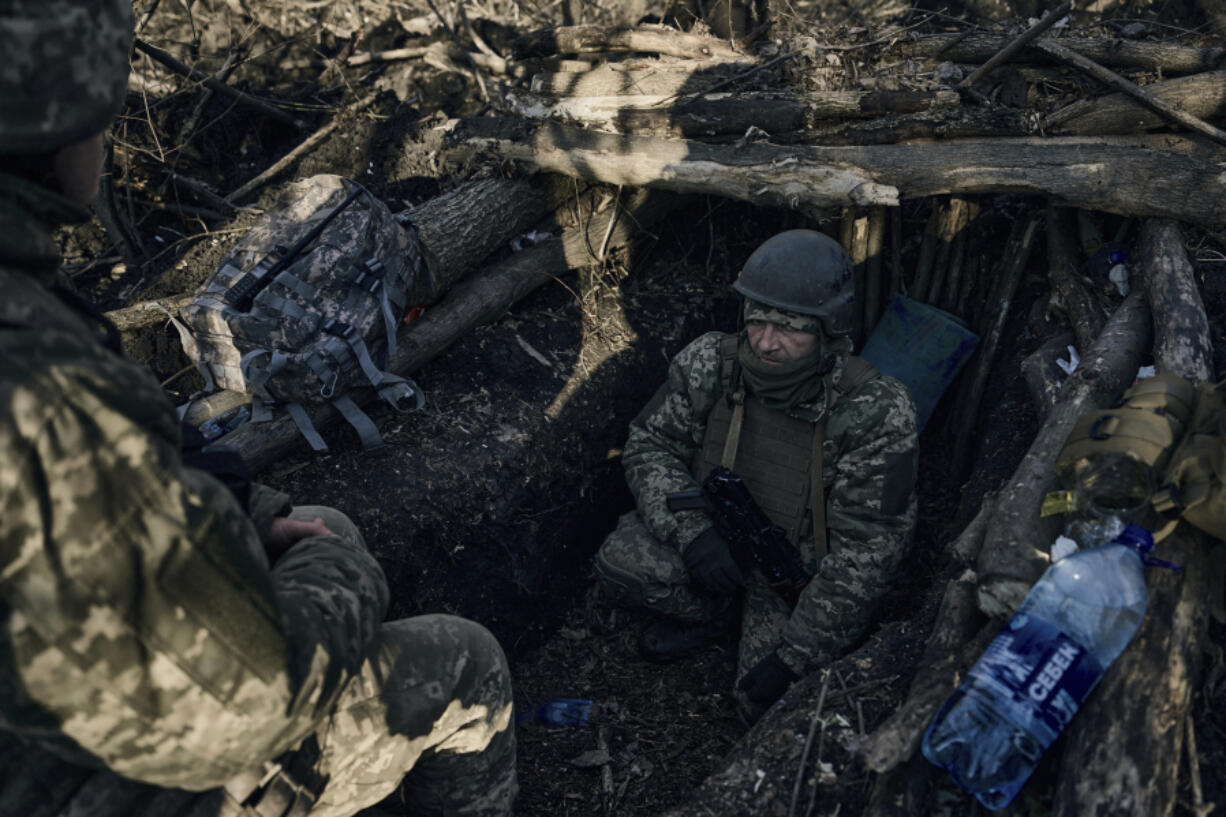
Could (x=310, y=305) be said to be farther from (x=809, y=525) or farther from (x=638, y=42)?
(x=638, y=42)

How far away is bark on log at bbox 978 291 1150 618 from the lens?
2.64m

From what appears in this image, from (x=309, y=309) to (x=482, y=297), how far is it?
46.5 inches

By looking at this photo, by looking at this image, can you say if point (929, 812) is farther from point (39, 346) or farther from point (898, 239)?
point (898, 239)

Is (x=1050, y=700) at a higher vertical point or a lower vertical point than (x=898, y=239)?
higher

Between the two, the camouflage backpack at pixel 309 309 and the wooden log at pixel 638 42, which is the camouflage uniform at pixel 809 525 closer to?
the camouflage backpack at pixel 309 309

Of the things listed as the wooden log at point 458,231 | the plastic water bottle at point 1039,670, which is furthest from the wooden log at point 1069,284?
the wooden log at point 458,231

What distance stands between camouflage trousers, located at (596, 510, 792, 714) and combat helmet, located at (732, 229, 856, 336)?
1349 millimetres

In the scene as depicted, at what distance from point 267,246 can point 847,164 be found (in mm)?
3058

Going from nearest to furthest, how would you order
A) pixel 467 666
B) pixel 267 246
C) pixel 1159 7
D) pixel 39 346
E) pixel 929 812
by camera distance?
pixel 39 346
pixel 929 812
pixel 467 666
pixel 267 246
pixel 1159 7

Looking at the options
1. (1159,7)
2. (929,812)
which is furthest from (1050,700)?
(1159,7)

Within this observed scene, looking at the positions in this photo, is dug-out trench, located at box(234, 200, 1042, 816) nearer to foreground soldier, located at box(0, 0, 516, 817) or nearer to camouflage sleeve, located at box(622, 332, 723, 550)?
camouflage sleeve, located at box(622, 332, 723, 550)

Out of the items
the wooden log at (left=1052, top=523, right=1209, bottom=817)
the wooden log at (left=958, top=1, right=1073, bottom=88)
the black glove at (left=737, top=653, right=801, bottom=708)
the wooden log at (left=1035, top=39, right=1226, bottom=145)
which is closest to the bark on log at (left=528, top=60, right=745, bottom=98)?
the wooden log at (left=958, top=1, right=1073, bottom=88)

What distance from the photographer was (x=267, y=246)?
4.31 meters

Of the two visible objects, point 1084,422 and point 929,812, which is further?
point 1084,422
